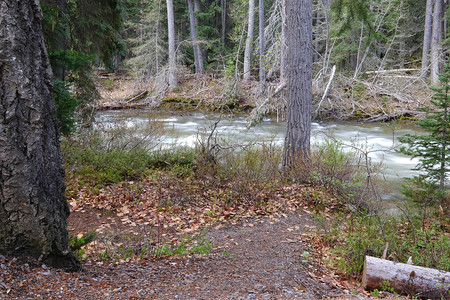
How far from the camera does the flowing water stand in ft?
36.4

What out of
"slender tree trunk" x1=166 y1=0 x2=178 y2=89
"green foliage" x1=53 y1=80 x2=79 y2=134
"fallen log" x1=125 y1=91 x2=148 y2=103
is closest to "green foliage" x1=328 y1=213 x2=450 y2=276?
"green foliage" x1=53 y1=80 x2=79 y2=134

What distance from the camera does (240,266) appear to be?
455 centimetres

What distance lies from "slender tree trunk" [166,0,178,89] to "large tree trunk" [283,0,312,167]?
51.5 feet

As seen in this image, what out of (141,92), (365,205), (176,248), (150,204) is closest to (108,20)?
(150,204)

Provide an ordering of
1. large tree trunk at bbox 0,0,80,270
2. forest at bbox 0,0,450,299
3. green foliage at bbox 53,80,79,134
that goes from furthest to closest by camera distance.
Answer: green foliage at bbox 53,80,79,134
forest at bbox 0,0,450,299
large tree trunk at bbox 0,0,80,270

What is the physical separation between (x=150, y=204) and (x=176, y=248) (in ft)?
7.07

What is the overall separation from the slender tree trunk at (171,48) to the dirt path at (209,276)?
18949mm

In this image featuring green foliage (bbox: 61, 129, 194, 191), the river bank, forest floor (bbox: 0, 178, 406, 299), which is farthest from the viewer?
the river bank

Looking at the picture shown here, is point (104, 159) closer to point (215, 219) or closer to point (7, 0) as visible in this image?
point (215, 219)

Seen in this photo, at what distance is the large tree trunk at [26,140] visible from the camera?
2.66m

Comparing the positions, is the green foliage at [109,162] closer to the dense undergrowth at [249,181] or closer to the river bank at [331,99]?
the dense undergrowth at [249,181]

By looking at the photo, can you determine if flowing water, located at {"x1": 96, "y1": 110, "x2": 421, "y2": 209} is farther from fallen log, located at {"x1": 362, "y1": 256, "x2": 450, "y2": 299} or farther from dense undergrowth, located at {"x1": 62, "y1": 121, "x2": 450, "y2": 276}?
fallen log, located at {"x1": 362, "y1": 256, "x2": 450, "y2": 299}

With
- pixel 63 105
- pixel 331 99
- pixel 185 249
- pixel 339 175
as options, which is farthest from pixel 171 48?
pixel 185 249

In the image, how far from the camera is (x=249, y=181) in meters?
7.73
